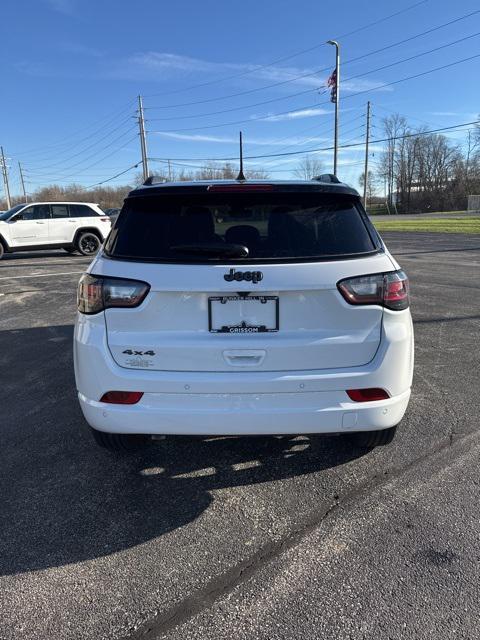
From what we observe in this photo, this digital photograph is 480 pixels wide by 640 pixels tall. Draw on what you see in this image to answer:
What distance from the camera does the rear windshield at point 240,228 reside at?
262cm

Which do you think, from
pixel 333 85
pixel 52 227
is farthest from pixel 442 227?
pixel 52 227

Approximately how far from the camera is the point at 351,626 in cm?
197

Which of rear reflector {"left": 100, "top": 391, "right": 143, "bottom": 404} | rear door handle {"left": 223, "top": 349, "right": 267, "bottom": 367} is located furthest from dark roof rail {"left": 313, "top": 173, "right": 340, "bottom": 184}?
rear reflector {"left": 100, "top": 391, "right": 143, "bottom": 404}

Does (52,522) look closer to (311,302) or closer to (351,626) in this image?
(351,626)

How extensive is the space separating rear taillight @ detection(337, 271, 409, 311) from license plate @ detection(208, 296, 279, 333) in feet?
1.26

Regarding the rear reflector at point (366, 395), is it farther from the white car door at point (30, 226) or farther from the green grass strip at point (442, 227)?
the green grass strip at point (442, 227)

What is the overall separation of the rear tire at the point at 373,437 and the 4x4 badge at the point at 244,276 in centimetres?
121

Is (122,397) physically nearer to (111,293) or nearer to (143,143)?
(111,293)

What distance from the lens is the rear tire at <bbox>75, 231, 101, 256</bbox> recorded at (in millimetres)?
17500

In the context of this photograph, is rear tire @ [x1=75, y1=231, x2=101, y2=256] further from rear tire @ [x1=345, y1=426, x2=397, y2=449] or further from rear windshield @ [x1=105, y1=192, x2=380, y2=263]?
rear tire @ [x1=345, y1=426, x2=397, y2=449]

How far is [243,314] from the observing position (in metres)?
2.56

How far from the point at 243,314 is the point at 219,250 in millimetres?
363

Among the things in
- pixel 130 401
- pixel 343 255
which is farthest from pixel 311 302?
pixel 130 401

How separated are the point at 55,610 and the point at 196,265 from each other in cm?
A: 169
